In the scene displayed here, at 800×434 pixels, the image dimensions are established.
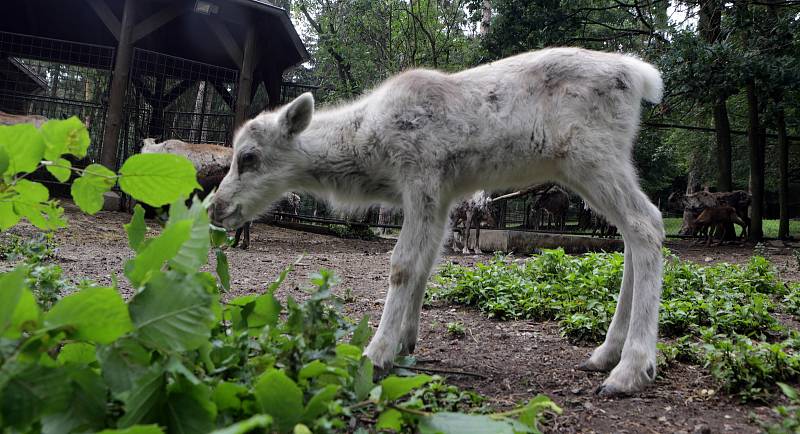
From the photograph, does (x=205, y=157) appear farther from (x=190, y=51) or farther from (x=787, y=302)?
(x=787, y=302)

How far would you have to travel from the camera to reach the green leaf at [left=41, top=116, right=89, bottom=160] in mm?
1374

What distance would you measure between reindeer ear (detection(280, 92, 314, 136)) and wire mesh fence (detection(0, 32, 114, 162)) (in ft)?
37.6

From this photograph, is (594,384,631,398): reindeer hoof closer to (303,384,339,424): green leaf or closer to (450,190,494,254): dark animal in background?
(303,384,339,424): green leaf

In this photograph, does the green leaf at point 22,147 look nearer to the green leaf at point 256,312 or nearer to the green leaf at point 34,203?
the green leaf at point 34,203

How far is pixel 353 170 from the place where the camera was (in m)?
4.10

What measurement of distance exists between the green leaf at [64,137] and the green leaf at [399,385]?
92cm

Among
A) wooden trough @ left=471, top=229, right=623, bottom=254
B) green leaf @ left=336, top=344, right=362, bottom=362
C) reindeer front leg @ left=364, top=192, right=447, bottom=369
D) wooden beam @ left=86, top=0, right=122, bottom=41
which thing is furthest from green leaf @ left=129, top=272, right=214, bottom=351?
wooden beam @ left=86, top=0, right=122, bottom=41

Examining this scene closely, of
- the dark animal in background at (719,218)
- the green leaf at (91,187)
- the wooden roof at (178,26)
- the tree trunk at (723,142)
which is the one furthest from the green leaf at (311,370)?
the tree trunk at (723,142)

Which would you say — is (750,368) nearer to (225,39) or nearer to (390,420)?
(390,420)

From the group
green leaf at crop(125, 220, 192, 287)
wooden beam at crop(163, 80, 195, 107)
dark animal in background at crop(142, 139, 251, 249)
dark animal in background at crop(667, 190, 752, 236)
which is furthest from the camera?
wooden beam at crop(163, 80, 195, 107)

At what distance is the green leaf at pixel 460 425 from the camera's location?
55.3 inches

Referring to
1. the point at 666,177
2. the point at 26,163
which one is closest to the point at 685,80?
the point at 26,163

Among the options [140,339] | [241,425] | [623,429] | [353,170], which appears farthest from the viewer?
[353,170]

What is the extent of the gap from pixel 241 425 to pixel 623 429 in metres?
2.19
